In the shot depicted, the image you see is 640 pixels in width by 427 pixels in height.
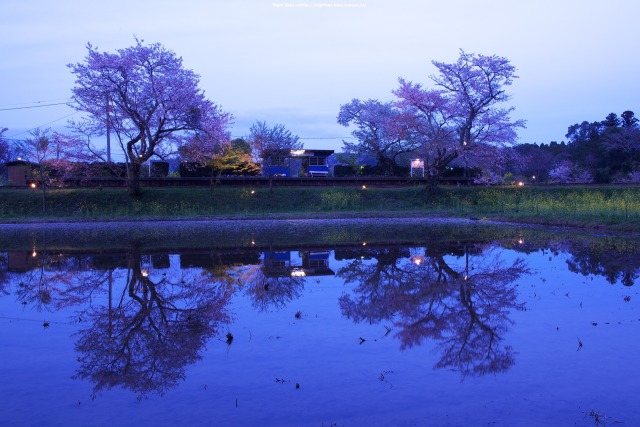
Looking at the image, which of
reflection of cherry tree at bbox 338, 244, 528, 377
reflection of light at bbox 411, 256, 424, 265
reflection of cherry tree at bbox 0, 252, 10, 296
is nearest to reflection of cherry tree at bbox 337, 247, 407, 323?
reflection of cherry tree at bbox 338, 244, 528, 377

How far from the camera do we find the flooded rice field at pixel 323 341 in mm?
4863

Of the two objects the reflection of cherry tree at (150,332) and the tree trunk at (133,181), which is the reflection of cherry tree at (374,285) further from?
the tree trunk at (133,181)

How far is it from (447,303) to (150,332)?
431 centimetres

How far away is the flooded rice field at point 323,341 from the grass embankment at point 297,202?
19.1 metres

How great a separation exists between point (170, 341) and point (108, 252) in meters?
10.1

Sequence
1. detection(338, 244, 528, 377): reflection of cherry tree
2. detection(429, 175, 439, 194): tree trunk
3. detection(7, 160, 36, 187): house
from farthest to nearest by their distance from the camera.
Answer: detection(7, 160, 36, 187): house
detection(429, 175, 439, 194): tree trunk
detection(338, 244, 528, 377): reflection of cherry tree

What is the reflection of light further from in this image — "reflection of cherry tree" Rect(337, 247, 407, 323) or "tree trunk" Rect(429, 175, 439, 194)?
"tree trunk" Rect(429, 175, 439, 194)

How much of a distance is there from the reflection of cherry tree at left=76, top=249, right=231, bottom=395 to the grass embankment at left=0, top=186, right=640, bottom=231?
22286mm

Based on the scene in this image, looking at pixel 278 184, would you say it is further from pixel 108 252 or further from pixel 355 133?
pixel 108 252

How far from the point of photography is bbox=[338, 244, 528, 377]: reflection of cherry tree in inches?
252

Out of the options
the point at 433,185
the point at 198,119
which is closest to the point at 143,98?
the point at 198,119

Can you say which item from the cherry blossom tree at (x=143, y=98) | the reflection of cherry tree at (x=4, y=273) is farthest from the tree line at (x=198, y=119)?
the reflection of cherry tree at (x=4, y=273)

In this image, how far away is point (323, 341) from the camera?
6.93 metres

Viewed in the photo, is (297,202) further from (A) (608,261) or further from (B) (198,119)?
(A) (608,261)
